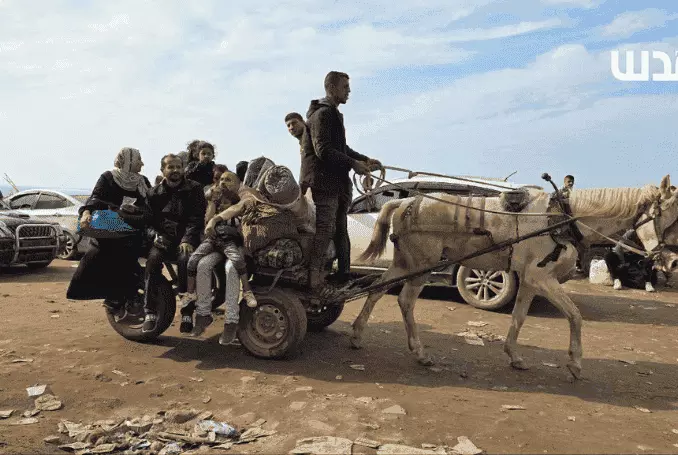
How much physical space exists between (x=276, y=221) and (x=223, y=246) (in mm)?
625

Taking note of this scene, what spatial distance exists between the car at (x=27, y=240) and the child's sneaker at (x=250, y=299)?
8358mm

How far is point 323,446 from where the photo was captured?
402 centimetres

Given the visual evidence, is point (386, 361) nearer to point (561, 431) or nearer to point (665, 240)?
point (561, 431)

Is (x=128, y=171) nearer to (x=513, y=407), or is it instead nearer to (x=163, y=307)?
(x=163, y=307)

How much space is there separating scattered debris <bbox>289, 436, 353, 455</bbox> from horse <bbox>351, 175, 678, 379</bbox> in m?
2.31

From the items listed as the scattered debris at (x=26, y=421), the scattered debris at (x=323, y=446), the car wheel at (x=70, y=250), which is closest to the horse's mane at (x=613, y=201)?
the scattered debris at (x=323, y=446)

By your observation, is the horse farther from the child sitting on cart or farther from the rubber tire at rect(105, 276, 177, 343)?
the rubber tire at rect(105, 276, 177, 343)

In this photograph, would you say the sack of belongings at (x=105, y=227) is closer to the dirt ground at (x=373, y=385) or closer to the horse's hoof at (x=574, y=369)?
the dirt ground at (x=373, y=385)

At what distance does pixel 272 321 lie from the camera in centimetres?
607

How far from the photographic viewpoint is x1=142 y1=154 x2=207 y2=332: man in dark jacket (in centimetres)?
633

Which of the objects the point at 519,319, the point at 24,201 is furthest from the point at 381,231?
the point at 24,201

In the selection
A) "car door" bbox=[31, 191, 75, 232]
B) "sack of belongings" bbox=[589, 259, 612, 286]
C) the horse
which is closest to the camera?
the horse

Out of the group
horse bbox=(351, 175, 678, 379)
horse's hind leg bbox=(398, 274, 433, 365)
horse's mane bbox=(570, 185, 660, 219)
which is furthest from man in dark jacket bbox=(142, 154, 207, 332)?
horse's mane bbox=(570, 185, 660, 219)

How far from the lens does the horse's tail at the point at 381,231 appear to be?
266 inches
